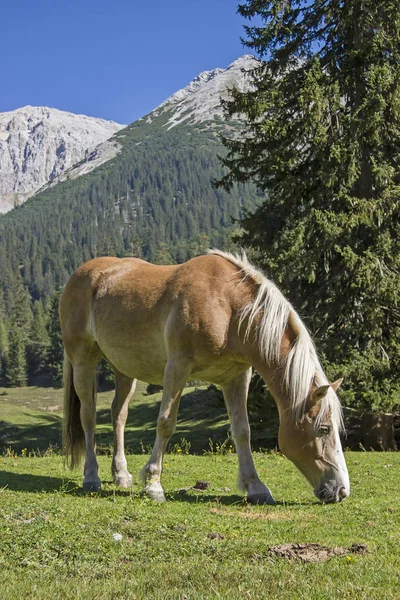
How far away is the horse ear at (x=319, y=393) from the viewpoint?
21.6 feet

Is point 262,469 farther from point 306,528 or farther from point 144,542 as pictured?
point 144,542

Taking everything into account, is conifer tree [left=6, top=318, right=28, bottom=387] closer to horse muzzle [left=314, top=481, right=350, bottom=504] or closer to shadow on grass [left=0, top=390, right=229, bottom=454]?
shadow on grass [left=0, top=390, right=229, bottom=454]

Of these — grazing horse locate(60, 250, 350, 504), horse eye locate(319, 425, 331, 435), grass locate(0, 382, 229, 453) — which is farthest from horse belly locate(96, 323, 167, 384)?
grass locate(0, 382, 229, 453)

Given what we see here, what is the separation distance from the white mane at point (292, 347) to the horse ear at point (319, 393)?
8 cm

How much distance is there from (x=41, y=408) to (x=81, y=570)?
2902 inches

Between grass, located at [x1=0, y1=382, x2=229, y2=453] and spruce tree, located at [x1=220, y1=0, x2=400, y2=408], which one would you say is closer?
spruce tree, located at [x1=220, y1=0, x2=400, y2=408]

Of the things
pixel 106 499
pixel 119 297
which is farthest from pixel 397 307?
pixel 106 499

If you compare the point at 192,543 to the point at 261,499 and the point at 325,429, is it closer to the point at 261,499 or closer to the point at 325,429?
the point at 325,429

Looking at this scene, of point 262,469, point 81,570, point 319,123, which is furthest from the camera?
point 319,123

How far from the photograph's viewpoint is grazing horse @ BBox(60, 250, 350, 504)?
6.82 metres

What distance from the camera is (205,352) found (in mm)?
7523

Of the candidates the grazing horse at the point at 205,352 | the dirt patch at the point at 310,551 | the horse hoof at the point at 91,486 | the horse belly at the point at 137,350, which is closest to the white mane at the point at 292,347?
the grazing horse at the point at 205,352

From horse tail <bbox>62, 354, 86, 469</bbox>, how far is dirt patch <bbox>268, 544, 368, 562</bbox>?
5.31 meters

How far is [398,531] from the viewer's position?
18.1ft
